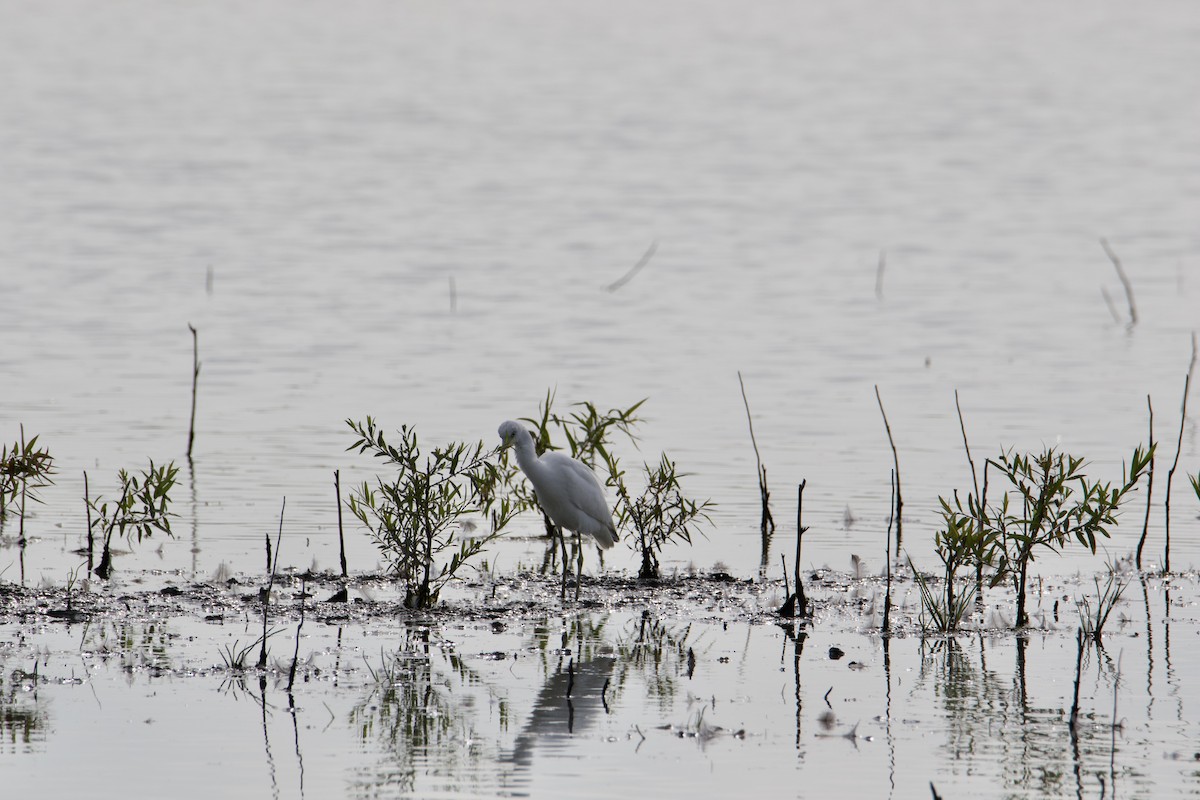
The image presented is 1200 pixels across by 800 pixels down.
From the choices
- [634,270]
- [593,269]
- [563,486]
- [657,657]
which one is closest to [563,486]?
[563,486]

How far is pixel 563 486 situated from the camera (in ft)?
35.6

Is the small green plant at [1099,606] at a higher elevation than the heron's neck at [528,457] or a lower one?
lower

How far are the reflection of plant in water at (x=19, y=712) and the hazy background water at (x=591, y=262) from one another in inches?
107

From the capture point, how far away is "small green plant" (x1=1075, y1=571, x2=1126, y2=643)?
9.45 m

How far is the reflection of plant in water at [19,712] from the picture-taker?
25.3 ft

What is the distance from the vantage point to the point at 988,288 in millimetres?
26219

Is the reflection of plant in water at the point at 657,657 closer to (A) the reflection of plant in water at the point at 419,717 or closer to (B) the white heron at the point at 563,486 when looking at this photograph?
(A) the reflection of plant in water at the point at 419,717

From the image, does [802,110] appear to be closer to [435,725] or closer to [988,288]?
[988,288]

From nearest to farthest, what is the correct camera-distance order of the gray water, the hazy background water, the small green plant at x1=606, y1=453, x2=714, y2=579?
the small green plant at x1=606, y1=453, x2=714, y2=579
the gray water
the hazy background water

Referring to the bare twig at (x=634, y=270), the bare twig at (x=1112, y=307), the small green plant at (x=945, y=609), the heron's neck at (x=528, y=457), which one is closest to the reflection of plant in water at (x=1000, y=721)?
the small green plant at (x=945, y=609)

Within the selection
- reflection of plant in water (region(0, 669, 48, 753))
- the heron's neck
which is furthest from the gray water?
reflection of plant in water (region(0, 669, 48, 753))

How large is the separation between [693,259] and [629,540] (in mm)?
16500

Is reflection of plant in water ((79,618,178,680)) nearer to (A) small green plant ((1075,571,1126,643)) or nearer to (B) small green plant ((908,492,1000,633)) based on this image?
(B) small green plant ((908,492,1000,633))

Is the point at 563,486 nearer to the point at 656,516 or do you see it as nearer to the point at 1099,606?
the point at 656,516
